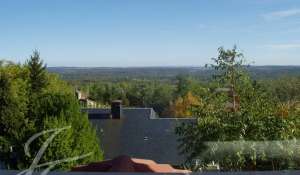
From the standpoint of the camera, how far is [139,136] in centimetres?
2266

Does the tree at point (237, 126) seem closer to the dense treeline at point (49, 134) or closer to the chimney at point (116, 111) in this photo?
the dense treeline at point (49, 134)

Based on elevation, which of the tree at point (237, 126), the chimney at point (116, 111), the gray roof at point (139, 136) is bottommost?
the gray roof at point (139, 136)

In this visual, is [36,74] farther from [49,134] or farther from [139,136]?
[49,134]

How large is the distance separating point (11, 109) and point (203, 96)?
538 inches

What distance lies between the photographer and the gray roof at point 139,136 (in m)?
21.0

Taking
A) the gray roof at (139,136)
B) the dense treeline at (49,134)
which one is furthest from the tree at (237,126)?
the gray roof at (139,136)

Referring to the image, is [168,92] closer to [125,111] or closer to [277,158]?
[125,111]

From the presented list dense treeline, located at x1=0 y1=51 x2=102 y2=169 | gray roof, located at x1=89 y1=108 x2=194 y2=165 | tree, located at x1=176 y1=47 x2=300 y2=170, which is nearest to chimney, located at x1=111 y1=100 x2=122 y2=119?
gray roof, located at x1=89 y1=108 x2=194 y2=165

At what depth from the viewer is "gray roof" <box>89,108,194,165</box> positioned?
21031 mm

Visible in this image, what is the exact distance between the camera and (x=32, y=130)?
15125 millimetres

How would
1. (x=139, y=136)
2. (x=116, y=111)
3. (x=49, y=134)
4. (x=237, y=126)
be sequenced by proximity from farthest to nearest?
(x=116, y=111), (x=139, y=136), (x=49, y=134), (x=237, y=126)

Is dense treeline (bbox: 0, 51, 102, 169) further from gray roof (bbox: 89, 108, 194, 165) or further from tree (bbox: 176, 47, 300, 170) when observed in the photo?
gray roof (bbox: 89, 108, 194, 165)

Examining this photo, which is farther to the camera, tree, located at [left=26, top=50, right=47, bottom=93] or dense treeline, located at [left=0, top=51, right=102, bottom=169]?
tree, located at [left=26, top=50, right=47, bottom=93]

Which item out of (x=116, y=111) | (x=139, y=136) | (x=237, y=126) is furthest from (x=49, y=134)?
(x=116, y=111)
